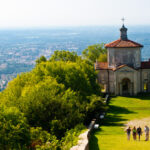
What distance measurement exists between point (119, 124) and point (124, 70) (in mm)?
19815

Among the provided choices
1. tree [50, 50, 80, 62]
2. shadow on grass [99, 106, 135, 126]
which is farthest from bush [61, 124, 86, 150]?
tree [50, 50, 80, 62]

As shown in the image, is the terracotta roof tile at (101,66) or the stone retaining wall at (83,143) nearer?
the stone retaining wall at (83,143)

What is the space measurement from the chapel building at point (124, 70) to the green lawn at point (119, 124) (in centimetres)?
279

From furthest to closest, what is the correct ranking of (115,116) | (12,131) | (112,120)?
(115,116), (112,120), (12,131)

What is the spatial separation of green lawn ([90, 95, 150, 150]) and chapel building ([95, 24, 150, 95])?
9.15ft

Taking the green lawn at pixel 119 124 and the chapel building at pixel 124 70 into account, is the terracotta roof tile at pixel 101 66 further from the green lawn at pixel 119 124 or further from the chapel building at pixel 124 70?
the green lawn at pixel 119 124

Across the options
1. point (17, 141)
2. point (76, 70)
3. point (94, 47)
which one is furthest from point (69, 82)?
point (94, 47)

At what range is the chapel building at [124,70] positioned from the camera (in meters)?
54.5

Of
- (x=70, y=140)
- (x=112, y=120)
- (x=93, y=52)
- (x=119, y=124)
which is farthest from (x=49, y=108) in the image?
(x=93, y=52)

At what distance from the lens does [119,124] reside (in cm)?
3556

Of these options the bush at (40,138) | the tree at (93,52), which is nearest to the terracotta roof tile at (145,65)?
the tree at (93,52)

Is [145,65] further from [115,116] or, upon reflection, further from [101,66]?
[115,116]

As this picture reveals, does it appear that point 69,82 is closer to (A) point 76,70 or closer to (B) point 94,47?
(A) point 76,70

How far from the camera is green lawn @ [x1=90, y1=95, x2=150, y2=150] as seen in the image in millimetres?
23888
